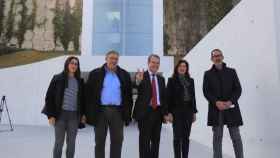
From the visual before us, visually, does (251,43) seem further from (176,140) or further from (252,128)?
(176,140)

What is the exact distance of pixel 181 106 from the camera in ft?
14.8

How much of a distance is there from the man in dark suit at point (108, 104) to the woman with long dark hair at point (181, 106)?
673 millimetres

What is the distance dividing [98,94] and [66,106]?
0.46 meters

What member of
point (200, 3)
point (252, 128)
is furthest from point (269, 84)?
point (200, 3)

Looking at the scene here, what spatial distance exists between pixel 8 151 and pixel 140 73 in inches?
151

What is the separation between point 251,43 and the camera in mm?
4910

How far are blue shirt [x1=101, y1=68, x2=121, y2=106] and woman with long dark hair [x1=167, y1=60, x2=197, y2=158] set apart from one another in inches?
31.0

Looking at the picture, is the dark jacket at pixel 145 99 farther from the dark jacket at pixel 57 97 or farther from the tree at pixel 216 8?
the tree at pixel 216 8

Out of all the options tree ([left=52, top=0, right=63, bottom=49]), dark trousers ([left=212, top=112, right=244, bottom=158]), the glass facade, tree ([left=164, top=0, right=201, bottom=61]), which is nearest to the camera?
dark trousers ([left=212, top=112, right=244, bottom=158])

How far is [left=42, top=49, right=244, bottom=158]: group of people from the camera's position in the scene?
13.5ft

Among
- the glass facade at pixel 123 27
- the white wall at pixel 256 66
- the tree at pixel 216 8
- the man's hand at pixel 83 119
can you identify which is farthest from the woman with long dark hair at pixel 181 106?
the tree at pixel 216 8

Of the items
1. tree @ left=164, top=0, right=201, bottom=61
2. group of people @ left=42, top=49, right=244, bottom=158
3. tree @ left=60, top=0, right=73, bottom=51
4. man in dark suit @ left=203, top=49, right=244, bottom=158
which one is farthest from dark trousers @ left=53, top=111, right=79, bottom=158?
tree @ left=60, top=0, right=73, bottom=51

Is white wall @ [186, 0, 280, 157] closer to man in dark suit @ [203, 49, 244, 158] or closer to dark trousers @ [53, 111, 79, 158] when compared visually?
man in dark suit @ [203, 49, 244, 158]

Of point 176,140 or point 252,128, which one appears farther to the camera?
A: point 252,128
